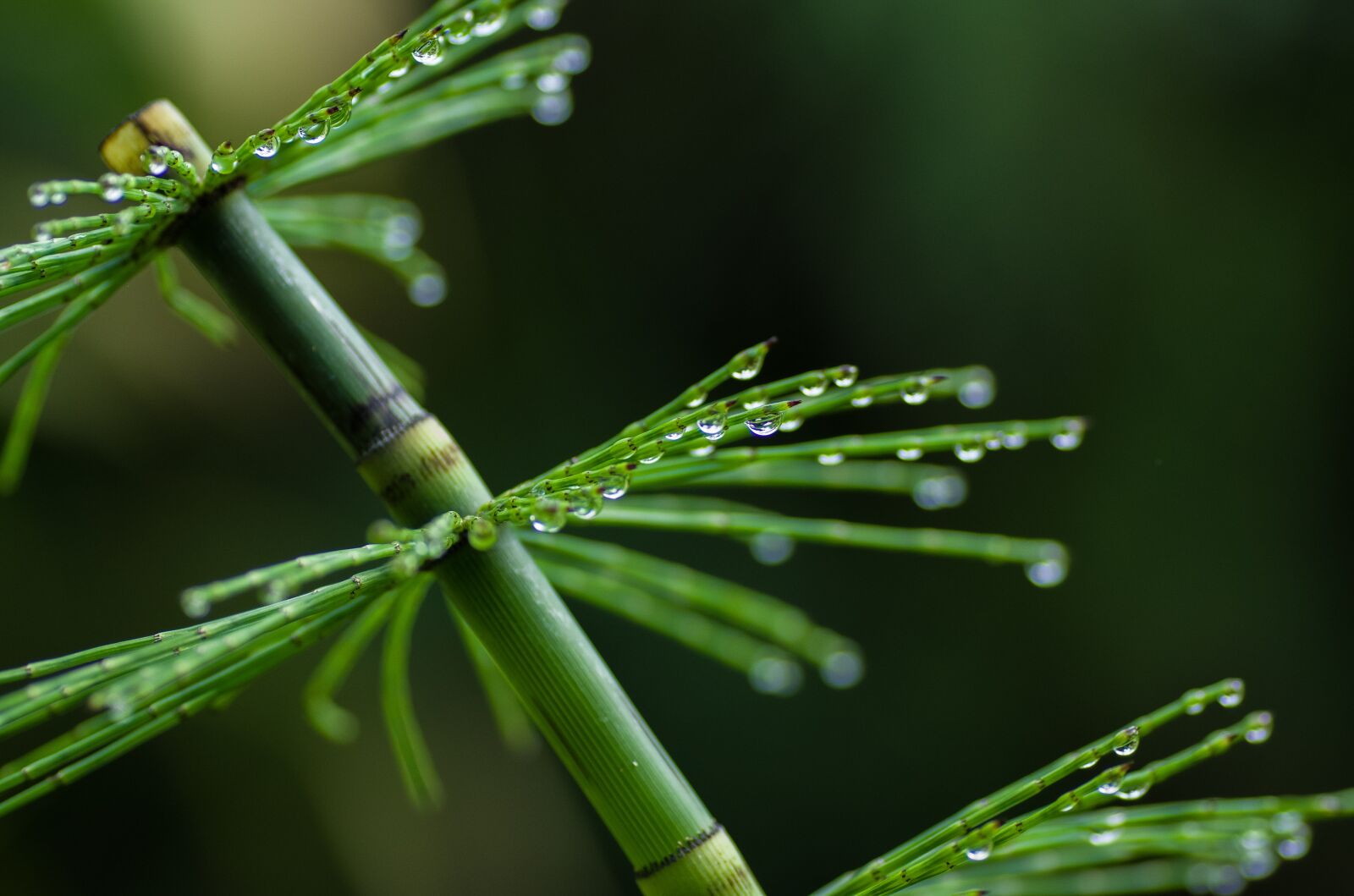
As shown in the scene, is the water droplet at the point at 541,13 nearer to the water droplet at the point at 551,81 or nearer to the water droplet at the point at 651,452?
the water droplet at the point at 551,81

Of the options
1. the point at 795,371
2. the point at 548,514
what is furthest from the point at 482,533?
the point at 795,371

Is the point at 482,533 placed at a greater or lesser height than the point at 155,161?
lesser

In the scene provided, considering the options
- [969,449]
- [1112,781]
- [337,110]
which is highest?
[337,110]

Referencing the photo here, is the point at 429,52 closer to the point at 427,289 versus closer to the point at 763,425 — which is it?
the point at 763,425

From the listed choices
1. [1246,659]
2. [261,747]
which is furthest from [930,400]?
[261,747]

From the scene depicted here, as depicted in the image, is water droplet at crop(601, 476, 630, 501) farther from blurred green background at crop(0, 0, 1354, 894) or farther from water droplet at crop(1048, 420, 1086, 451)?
blurred green background at crop(0, 0, 1354, 894)

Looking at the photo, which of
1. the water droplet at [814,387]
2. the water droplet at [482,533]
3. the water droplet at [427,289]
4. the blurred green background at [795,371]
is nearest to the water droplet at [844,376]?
the water droplet at [814,387]

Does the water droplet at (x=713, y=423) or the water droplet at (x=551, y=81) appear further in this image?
the water droplet at (x=551, y=81)

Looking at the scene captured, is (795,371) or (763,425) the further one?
(795,371)
